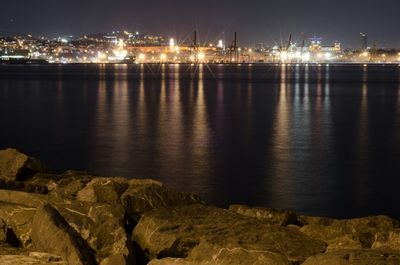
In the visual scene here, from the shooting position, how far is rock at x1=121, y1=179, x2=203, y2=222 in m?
7.36

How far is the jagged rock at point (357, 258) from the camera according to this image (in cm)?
498

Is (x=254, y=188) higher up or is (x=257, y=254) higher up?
(x=257, y=254)

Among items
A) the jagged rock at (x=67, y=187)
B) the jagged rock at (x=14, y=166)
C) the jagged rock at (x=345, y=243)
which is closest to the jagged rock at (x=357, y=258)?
the jagged rock at (x=345, y=243)

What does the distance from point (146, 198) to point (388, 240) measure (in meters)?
2.61

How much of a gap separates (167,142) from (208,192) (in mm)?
7926

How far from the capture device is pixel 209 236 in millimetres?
6266

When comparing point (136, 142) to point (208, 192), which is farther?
point (136, 142)

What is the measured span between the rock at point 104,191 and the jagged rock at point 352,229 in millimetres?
2081

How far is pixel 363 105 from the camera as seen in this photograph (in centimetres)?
3891

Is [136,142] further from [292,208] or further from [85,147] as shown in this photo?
[292,208]

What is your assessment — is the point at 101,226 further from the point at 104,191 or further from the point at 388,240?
the point at 388,240

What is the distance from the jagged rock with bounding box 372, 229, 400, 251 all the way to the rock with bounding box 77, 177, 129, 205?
2.77m

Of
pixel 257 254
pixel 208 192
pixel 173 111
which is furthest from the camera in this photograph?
pixel 173 111

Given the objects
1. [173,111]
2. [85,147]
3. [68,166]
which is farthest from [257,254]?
[173,111]
